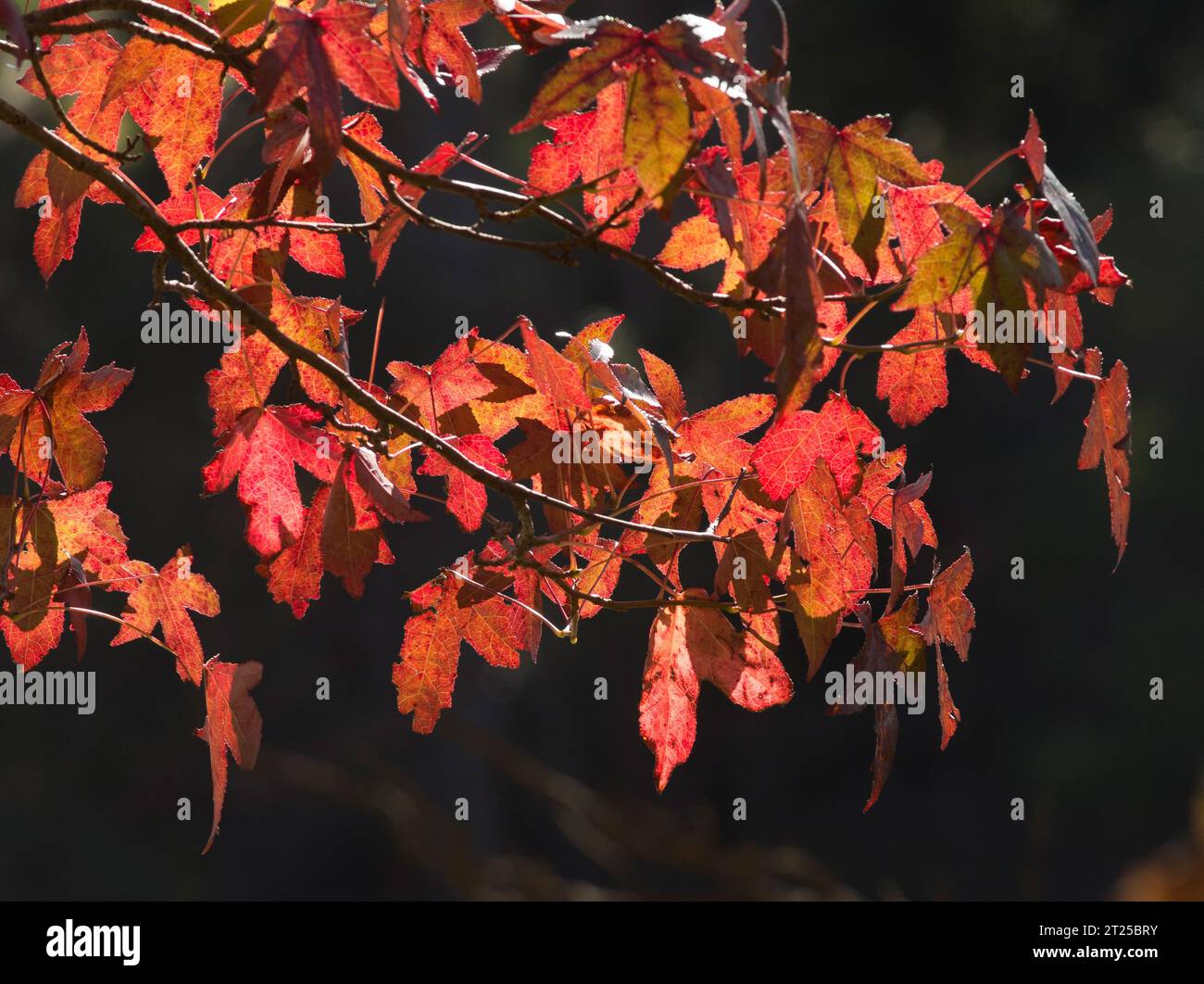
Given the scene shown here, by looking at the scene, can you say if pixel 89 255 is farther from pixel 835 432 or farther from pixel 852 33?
pixel 835 432

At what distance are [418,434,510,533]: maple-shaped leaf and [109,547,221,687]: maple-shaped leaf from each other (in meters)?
0.21

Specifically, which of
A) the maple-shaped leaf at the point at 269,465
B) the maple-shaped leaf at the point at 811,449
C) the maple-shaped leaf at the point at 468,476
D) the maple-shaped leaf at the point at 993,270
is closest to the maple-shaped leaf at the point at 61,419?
the maple-shaped leaf at the point at 269,465

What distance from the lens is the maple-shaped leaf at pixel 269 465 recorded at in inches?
34.0

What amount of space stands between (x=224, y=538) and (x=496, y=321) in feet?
5.96

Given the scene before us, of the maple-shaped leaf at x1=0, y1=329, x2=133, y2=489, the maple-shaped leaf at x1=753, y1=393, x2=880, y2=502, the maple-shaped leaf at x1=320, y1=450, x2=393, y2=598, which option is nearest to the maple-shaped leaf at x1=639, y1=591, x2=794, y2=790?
the maple-shaped leaf at x1=753, y1=393, x2=880, y2=502

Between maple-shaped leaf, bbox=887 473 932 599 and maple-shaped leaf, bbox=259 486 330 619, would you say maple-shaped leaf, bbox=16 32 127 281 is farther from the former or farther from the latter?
maple-shaped leaf, bbox=887 473 932 599

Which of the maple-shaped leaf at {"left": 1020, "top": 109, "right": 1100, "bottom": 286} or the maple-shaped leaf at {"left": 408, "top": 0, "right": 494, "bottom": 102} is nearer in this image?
the maple-shaped leaf at {"left": 1020, "top": 109, "right": 1100, "bottom": 286}

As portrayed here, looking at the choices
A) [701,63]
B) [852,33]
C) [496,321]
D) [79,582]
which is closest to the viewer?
[701,63]

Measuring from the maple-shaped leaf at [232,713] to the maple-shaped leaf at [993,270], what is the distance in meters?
0.55

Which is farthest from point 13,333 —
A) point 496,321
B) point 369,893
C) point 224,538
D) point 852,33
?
point 852,33

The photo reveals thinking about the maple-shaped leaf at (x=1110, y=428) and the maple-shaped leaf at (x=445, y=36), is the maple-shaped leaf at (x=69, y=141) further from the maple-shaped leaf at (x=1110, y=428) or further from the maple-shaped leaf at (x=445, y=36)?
the maple-shaped leaf at (x=1110, y=428)

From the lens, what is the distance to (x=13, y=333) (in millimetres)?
6480

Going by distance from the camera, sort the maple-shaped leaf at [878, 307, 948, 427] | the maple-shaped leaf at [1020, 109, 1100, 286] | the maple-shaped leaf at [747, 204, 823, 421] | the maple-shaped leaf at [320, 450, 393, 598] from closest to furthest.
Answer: the maple-shaped leaf at [747, 204, 823, 421] < the maple-shaped leaf at [1020, 109, 1100, 286] < the maple-shaped leaf at [320, 450, 393, 598] < the maple-shaped leaf at [878, 307, 948, 427]

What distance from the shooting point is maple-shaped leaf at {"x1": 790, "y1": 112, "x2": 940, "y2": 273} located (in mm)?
773
